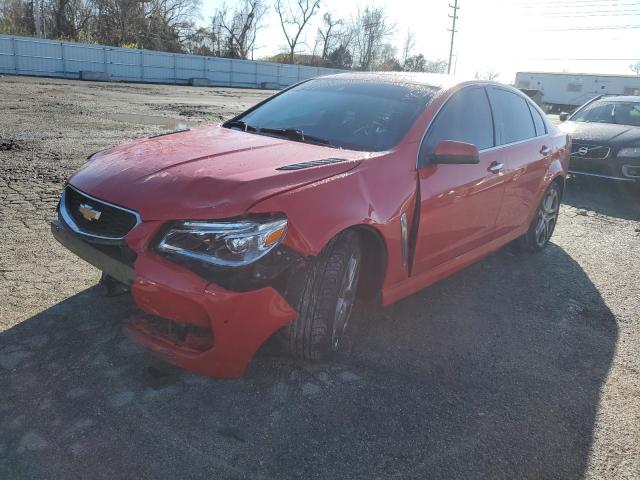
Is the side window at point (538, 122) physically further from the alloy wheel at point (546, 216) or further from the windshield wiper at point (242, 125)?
the windshield wiper at point (242, 125)

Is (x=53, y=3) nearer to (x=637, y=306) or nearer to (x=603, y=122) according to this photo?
(x=603, y=122)

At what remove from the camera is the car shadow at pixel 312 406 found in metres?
2.21

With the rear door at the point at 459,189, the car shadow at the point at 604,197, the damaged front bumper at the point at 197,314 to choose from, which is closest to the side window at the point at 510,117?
the rear door at the point at 459,189

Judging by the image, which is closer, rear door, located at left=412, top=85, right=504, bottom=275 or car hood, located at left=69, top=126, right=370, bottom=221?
car hood, located at left=69, top=126, right=370, bottom=221

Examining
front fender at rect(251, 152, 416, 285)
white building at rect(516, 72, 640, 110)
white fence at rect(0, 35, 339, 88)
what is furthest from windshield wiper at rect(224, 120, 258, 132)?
white building at rect(516, 72, 640, 110)

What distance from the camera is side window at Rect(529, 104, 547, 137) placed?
4996 millimetres

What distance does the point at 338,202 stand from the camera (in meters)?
2.62

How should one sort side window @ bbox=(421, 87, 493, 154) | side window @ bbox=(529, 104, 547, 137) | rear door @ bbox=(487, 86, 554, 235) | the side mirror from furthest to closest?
side window @ bbox=(529, 104, 547, 137)
rear door @ bbox=(487, 86, 554, 235)
side window @ bbox=(421, 87, 493, 154)
the side mirror

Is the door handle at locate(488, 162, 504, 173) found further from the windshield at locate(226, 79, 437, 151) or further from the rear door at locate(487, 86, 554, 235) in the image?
the windshield at locate(226, 79, 437, 151)

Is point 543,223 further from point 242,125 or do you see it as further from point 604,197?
point 604,197

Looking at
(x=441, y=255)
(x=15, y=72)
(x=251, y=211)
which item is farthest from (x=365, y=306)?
(x=15, y=72)

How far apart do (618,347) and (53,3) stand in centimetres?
5297

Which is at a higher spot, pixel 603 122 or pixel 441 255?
pixel 603 122

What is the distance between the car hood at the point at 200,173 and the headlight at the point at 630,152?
22.3ft
